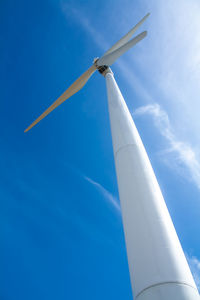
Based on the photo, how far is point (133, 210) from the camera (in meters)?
6.02

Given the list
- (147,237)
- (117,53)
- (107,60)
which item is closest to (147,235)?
(147,237)

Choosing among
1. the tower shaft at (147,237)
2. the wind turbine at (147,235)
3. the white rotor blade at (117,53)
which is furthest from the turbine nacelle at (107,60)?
the tower shaft at (147,237)

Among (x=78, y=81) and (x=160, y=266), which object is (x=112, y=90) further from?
(x=160, y=266)

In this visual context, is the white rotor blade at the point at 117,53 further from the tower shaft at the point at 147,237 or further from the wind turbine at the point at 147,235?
the tower shaft at the point at 147,237

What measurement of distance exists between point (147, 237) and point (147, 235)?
0.17 ft

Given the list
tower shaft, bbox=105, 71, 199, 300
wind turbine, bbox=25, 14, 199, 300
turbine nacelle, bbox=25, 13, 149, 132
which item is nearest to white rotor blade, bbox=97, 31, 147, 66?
turbine nacelle, bbox=25, 13, 149, 132

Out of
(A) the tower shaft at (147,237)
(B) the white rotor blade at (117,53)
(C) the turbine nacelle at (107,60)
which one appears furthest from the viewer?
(C) the turbine nacelle at (107,60)

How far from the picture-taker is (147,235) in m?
5.34

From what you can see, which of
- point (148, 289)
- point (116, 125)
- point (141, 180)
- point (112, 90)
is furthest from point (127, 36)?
point (148, 289)

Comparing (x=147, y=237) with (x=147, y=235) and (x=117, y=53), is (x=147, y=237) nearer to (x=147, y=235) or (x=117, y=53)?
(x=147, y=235)

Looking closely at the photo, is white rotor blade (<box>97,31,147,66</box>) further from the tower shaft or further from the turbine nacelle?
the tower shaft

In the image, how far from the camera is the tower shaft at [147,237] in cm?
456

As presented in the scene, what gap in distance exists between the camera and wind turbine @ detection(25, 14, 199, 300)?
15.0ft

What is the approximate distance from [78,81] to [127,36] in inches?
273
